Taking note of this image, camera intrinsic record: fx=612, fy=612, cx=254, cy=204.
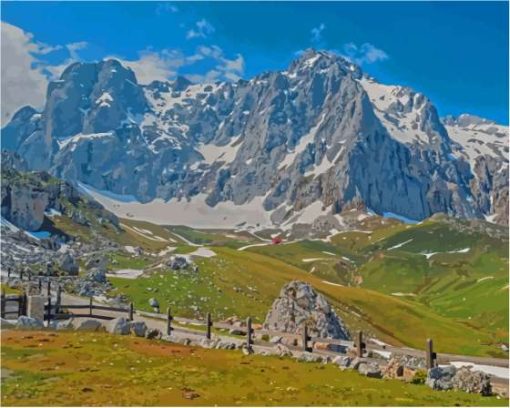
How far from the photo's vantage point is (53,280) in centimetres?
10569

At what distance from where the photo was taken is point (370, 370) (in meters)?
41.4

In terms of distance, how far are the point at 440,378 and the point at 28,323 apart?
34829mm

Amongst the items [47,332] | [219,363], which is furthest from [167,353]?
[47,332]

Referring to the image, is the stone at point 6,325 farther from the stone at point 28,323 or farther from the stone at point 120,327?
the stone at point 120,327

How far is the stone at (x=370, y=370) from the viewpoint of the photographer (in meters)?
41.2

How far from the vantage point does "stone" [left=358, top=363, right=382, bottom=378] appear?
41156 mm

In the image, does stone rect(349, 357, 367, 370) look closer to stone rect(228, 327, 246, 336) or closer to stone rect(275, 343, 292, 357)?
stone rect(275, 343, 292, 357)

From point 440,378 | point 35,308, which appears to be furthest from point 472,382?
point 35,308

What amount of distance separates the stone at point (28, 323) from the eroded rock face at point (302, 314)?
34343mm

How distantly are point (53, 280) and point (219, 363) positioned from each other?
2764 inches

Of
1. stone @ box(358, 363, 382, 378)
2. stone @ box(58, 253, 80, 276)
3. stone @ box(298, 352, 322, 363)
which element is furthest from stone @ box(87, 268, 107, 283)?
stone @ box(358, 363, 382, 378)

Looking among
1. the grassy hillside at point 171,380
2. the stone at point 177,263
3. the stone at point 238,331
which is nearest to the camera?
the grassy hillside at point 171,380

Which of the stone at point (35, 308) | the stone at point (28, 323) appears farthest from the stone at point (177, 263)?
the stone at point (28, 323)

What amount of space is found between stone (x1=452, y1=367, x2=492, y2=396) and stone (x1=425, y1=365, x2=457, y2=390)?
14.3 inches
